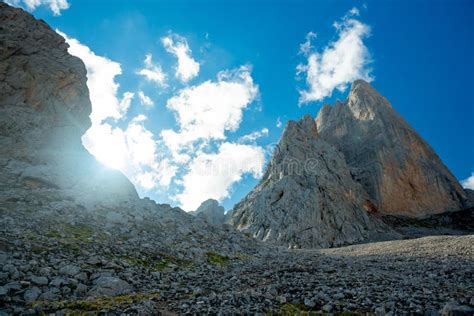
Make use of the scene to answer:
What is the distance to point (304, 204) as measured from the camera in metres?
87.6

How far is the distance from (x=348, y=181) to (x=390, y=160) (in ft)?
169

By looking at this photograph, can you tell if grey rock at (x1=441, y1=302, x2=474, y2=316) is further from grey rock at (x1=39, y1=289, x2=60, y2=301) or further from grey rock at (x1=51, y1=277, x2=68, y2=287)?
grey rock at (x1=51, y1=277, x2=68, y2=287)

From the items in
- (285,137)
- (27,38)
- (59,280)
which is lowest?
(59,280)

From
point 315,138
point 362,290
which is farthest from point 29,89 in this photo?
point 315,138

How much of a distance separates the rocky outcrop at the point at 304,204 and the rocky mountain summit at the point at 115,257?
153 feet

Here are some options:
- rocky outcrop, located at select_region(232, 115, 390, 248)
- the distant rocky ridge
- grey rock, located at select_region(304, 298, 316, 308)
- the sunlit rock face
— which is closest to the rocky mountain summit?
grey rock, located at select_region(304, 298, 316, 308)

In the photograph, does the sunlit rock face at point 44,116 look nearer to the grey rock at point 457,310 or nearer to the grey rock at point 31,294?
the grey rock at point 31,294

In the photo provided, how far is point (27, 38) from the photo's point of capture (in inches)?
2039

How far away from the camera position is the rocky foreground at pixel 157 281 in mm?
10328

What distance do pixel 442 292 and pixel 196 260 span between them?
1476cm

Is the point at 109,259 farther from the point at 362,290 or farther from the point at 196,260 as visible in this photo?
the point at 362,290

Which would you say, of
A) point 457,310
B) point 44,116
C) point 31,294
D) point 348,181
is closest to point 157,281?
point 31,294

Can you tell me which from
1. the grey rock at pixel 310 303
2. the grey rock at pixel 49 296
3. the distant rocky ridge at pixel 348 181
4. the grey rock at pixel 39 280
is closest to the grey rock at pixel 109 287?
the grey rock at pixel 49 296

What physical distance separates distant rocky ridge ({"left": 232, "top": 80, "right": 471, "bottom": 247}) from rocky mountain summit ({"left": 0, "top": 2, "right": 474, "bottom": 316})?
50936 mm
